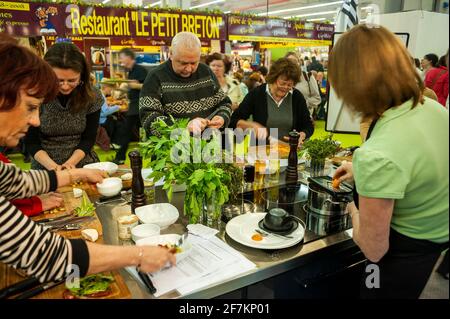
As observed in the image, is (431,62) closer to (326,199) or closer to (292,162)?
(326,199)

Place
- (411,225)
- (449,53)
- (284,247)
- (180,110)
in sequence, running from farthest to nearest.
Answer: (180,110) < (284,247) < (411,225) < (449,53)

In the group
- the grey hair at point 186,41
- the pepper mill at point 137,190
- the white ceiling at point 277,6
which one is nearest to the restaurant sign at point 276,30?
the white ceiling at point 277,6

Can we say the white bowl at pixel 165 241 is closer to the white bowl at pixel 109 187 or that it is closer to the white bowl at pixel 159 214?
the white bowl at pixel 159 214

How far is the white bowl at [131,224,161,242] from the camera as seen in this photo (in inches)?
54.4

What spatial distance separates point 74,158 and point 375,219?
1.93 metres

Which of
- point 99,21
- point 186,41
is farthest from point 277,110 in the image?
point 99,21

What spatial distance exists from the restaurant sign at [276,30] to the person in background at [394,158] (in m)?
7.09

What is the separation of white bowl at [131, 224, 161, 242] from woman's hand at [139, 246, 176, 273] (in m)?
0.23

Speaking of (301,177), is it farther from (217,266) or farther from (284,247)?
(217,266)

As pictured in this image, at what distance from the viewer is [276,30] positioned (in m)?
8.56

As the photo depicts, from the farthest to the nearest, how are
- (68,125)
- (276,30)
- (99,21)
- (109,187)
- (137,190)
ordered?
1. (276,30)
2. (99,21)
3. (68,125)
4. (109,187)
5. (137,190)

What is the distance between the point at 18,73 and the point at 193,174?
71 centimetres

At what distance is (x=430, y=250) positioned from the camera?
35.6 inches
